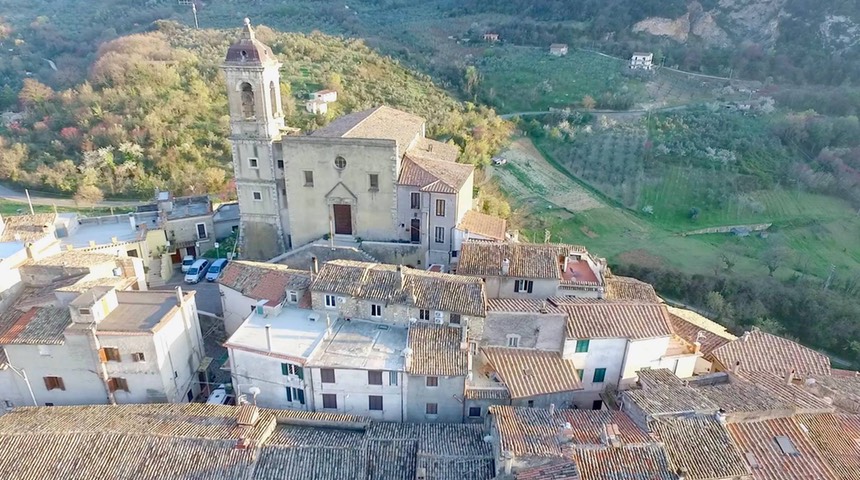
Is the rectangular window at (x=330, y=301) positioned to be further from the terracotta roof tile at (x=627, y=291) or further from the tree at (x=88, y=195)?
the tree at (x=88, y=195)

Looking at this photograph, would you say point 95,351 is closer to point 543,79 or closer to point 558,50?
point 543,79

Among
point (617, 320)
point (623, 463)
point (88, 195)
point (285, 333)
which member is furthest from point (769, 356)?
point (88, 195)

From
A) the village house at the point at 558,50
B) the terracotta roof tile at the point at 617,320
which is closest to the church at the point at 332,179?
the terracotta roof tile at the point at 617,320

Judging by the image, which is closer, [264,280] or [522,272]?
[264,280]

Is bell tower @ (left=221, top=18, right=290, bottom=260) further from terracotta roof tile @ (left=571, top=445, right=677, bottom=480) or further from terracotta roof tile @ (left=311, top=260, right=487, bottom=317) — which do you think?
terracotta roof tile @ (left=571, top=445, right=677, bottom=480)

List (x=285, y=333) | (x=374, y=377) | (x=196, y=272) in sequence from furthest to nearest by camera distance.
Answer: (x=196, y=272)
(x=285, y=333)
(x=374, y=377)

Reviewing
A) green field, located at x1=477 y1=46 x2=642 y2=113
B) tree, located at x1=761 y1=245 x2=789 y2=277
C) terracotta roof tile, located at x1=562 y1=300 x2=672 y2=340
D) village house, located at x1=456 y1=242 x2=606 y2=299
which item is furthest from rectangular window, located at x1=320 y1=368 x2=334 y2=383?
green field, located at x1=477 y1=46 x2=642 y2=113

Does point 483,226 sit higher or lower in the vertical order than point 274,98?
lower
